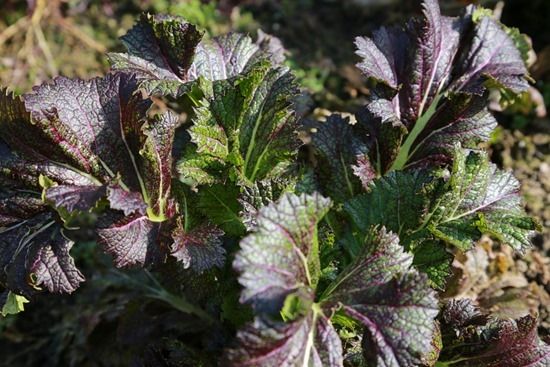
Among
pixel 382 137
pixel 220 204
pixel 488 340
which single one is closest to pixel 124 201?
pixel 220 204

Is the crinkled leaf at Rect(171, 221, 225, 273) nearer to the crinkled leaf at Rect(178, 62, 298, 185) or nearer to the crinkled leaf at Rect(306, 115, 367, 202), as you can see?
the crinkled leaf at Rect(178, 62, 298, 185)

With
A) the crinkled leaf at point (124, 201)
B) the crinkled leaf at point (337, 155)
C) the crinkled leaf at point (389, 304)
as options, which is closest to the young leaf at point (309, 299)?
the crinkled leaf at point (389, 304)

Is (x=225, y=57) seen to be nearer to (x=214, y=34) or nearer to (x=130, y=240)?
(x=130, y=240)

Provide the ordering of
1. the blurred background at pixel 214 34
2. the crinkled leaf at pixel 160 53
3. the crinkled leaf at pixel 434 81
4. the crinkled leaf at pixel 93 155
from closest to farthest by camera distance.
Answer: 1. the crinkled leaf at pixel 93 155
2. the crinkled leaf at pixel 160 53
3. the crinkled leaf at pixel 434 81
4. the blurred background at pixel 214 34

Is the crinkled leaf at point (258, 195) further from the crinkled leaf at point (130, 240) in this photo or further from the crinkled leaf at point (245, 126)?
the crinkled leaf at point (130, 240)

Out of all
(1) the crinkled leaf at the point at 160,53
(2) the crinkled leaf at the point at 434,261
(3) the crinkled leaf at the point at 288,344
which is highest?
(1) the crinkled leaf at the point at 160,53
